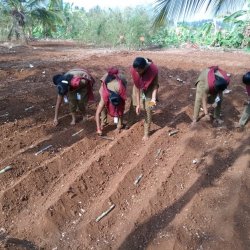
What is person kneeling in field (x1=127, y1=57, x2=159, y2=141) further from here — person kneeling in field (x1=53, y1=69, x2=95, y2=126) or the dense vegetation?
the dense vegetation

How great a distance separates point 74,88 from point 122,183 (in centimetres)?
194

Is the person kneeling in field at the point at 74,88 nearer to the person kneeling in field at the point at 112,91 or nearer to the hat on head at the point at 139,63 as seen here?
the person kneeling in field at the point at 112,91

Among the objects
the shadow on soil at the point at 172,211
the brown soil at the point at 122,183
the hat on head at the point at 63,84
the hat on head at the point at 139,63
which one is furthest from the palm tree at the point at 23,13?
the shadow on soil at the point at 172,211

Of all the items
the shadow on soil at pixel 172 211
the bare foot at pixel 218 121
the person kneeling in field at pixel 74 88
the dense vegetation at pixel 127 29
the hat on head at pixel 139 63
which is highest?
the hat on head at pixel 139 63

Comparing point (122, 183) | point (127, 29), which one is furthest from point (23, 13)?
point (122, 183)

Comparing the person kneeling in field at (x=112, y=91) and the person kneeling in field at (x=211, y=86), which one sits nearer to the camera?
the person kneeling in field at (x=112, y=91)

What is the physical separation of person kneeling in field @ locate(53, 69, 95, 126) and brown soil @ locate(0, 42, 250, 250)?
1.12ft

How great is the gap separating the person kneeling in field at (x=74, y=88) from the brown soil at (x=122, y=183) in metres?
0.34

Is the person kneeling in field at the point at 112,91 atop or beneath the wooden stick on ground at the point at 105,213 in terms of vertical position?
atop

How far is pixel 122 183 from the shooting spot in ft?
13.3

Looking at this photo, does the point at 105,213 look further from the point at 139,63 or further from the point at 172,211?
the point at 139,63

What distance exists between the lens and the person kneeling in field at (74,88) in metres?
5.16

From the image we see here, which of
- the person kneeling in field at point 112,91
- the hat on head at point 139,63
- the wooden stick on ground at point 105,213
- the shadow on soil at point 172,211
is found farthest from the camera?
the person kneeling in field at point 112,91

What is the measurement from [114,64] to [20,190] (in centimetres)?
735
